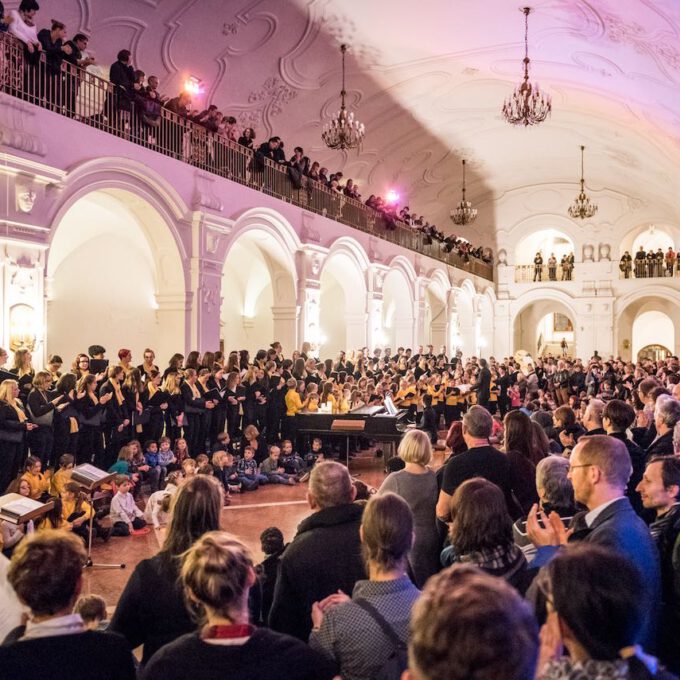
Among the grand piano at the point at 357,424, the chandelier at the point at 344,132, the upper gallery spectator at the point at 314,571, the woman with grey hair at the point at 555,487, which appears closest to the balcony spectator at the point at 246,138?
the chandelier at the point at 344,132

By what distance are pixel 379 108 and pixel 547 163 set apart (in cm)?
1187

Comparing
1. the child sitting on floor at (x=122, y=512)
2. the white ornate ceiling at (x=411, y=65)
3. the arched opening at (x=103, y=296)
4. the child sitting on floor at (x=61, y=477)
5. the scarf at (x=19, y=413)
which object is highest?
the white ornate ceiling at (x=411, y=65)

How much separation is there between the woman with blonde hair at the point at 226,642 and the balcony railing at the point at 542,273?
112 feet

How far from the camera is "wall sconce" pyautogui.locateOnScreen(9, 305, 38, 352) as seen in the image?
373 inches

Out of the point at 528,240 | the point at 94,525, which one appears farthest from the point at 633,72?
Answer: the point at 528,240

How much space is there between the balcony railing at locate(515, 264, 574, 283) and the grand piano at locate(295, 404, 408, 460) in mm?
24742

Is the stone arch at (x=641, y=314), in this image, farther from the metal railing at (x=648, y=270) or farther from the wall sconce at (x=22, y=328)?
the wall sconce at (x=22, y=328)

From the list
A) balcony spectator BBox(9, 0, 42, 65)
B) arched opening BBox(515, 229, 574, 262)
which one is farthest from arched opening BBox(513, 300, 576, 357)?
balcony spectator BBox(9, 0, 42, 65)

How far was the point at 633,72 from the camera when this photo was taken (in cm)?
1767

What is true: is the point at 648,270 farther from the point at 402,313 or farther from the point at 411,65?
the point at 411,65

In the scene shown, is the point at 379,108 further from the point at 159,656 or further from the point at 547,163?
the point at 159,656

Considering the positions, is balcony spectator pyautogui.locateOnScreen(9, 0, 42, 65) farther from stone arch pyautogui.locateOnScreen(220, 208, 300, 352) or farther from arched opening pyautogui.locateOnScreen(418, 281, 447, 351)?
arched opening pyautogui.locateOnScreen(418, 281, 447, 351)

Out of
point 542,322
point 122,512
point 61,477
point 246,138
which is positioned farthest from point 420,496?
point 542,322

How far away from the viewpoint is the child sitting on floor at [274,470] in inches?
424
